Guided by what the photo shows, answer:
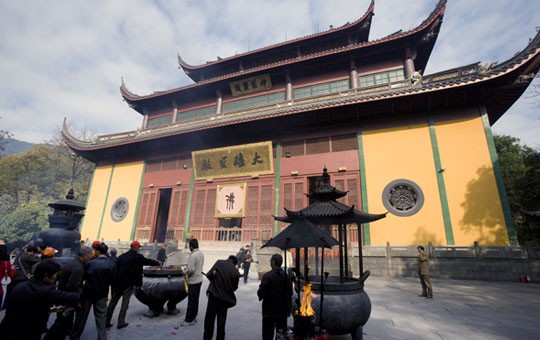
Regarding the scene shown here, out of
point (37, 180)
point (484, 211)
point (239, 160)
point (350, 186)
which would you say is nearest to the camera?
point (484, 211)

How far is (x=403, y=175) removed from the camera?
11.0 m

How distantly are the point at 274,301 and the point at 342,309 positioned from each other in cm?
96

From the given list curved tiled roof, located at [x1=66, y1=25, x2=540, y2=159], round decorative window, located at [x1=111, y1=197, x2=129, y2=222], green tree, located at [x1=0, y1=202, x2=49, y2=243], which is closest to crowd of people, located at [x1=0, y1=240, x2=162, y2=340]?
curved tiled roof, located at [x1=66, y1=25, x2=540, y2=159]

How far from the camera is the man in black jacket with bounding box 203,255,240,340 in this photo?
3561 millimetres

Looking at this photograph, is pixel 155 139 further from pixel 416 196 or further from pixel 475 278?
pixel 475 278

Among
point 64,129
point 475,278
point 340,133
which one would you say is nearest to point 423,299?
point 475,278

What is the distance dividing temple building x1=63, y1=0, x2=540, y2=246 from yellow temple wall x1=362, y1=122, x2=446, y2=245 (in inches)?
1.8

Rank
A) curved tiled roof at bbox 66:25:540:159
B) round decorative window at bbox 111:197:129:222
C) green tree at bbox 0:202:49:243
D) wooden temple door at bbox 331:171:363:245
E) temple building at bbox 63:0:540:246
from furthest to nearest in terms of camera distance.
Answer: green tree at bbox 0:202:49:243, round decorative window at bbox 111:197:129:222, wooden temple door at bbox 331:171:363:245, temple building at bbox 63:0:540:246, curved tiled roof at bbox 66:25:540:159

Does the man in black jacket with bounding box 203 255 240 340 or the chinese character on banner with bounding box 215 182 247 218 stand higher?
the chinese character on banner with bounding box 215 182 247 218

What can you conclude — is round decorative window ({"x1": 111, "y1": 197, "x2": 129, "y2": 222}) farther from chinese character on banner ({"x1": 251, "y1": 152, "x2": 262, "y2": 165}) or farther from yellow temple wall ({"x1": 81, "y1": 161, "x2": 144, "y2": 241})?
chinese character on banner ({"x1": 251, "y1": 152, "x2": 262, "y2": 165})

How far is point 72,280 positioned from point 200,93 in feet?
52.4

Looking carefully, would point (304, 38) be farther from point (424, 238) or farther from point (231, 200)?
point (424, 238)

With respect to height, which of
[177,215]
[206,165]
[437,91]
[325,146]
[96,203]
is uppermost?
[437,91]

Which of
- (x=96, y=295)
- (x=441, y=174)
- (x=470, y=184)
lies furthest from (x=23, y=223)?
(x=470, y=184)
